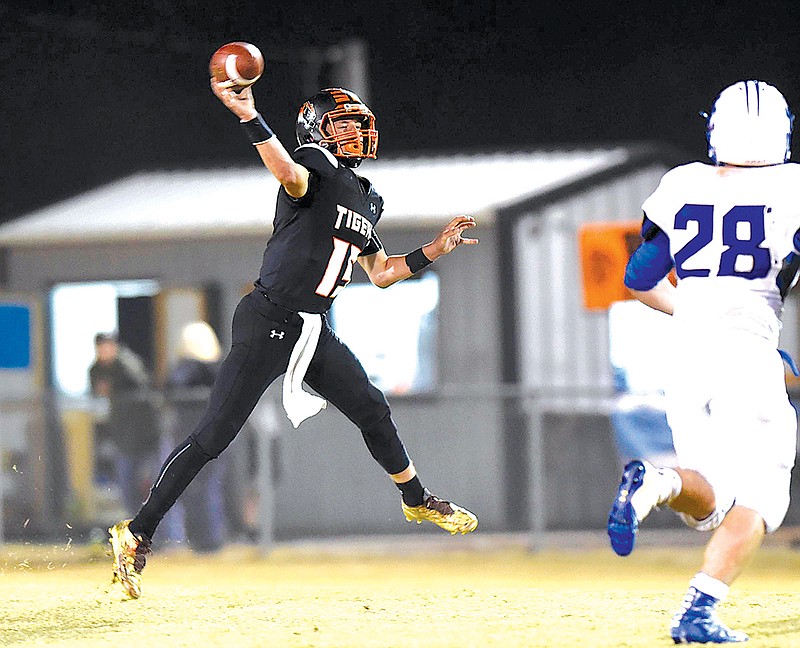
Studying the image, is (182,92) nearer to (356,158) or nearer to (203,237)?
(203,237)

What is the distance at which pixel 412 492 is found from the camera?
784cm

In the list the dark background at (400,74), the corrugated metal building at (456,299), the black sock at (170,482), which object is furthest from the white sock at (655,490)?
the dark background at (400,74)

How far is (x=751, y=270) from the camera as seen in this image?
587 cm

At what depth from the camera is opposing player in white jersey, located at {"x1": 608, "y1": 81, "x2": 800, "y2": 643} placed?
5.79 m

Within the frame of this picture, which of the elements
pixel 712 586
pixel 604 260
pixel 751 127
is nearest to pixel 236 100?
pixel 751 127

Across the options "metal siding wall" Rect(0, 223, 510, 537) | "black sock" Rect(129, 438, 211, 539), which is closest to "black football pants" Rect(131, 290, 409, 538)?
"black sock" Rect(129, 438, 211, 539)

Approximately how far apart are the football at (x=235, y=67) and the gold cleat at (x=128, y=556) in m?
2.27

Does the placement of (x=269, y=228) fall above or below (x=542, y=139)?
below

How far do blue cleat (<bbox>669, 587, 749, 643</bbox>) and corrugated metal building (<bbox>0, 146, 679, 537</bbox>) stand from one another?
7.64 metres

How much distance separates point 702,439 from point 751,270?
27.2 inches

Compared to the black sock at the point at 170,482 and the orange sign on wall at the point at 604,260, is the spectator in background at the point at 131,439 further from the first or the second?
the black sock at the point at 170,482

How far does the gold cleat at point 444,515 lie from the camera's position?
7836mm

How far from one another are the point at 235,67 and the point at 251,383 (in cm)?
151

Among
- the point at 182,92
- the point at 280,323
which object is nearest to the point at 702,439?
the point at 280,323
